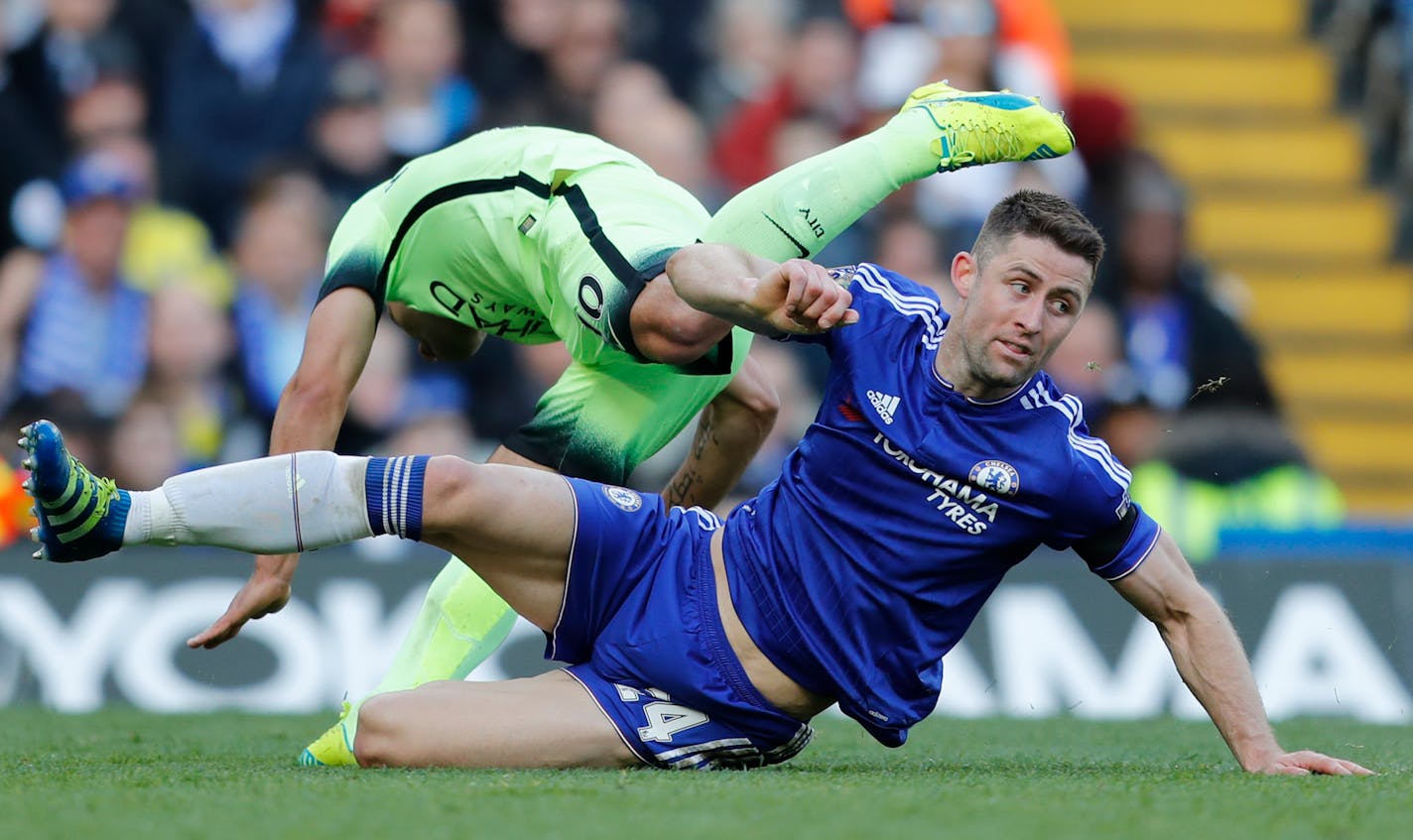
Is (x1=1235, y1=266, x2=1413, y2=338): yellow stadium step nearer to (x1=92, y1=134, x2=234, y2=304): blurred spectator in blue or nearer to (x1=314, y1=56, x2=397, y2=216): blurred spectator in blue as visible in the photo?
(x1=314, y1=56, x2=397, y2=216): blurred spectator in blue

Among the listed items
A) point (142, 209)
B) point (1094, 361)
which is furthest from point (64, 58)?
point (1094, 361)

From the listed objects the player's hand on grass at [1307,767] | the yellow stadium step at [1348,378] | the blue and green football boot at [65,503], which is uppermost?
the blue and green football boot at [65,503]

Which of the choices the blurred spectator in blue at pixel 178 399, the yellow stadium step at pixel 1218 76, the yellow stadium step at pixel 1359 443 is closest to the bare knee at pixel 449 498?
the blurred spectator in blue at pixel 178 399

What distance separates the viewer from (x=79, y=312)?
29.5 feet

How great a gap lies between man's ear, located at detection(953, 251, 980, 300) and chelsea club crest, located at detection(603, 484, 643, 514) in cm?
89

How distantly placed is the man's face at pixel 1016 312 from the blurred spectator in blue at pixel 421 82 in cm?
561

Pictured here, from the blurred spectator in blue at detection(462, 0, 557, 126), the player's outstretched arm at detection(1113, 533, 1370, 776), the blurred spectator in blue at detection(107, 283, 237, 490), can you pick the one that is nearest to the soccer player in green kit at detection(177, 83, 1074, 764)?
the player's outstretched arm at detection(1113, 533, 1370, 776)

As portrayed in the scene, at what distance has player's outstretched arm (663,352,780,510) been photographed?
5414 mm

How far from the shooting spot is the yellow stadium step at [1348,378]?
1079 centimetres

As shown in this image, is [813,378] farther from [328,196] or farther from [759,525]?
[759,525]

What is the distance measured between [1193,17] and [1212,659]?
894cm

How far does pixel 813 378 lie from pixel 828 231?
4693mm

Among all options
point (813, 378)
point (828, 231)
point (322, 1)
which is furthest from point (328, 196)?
point (828, 231)

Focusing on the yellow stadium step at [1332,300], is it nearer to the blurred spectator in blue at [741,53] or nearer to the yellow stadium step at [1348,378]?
the yellow stadium step at [1348,378]
